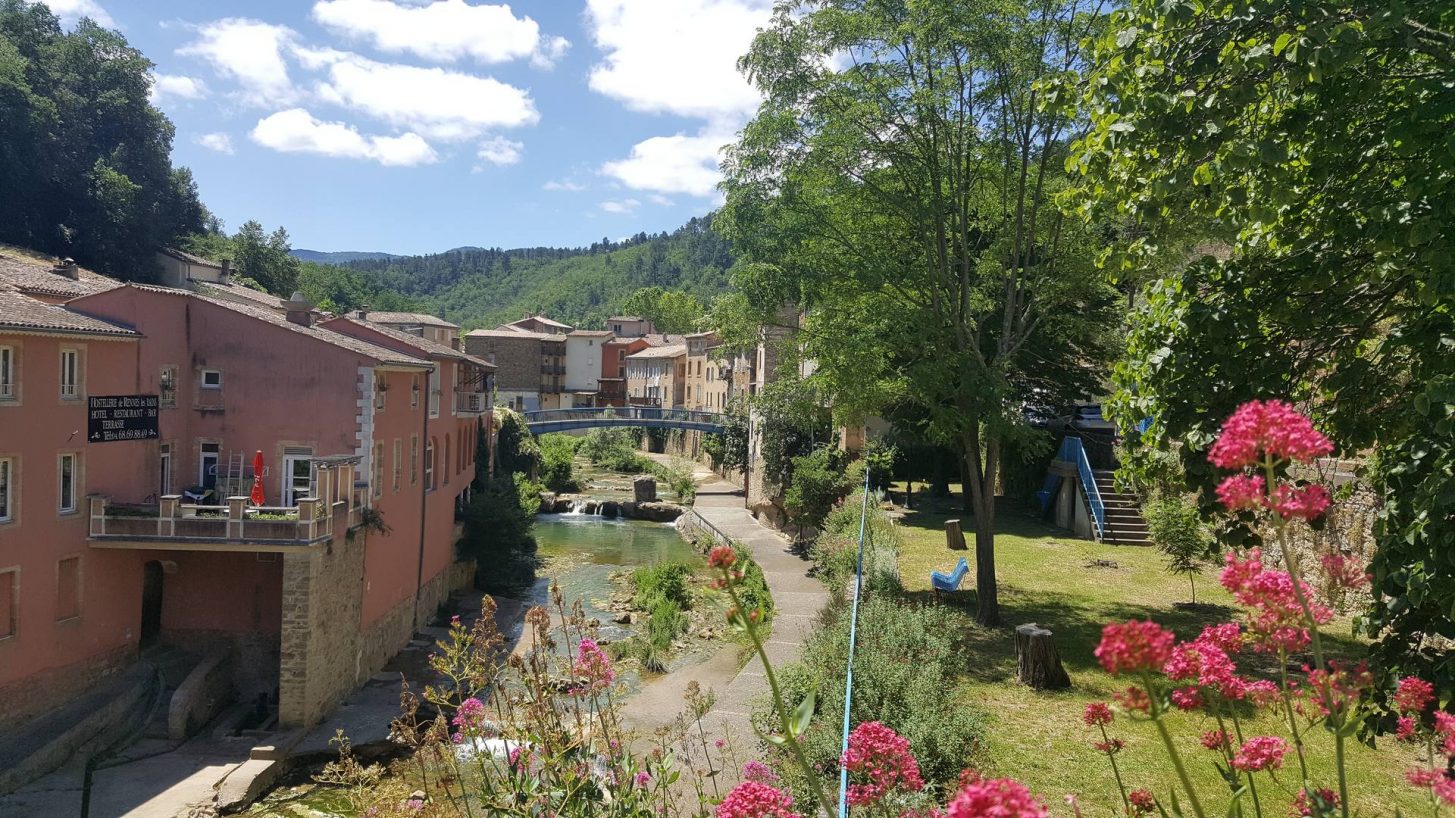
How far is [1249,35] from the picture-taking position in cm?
681

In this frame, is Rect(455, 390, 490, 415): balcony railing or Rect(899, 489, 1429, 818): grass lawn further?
Rect(455, 390, 490, 415): balcony railing

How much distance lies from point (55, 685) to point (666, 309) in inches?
4423

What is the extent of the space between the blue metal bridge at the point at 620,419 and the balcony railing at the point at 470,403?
1853 cm

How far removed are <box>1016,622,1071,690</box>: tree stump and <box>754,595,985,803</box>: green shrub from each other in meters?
1.04

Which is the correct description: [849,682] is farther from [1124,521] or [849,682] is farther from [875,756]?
[1124,521]

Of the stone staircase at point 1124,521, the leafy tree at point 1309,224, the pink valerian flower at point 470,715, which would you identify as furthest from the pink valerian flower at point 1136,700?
the stone staircase at point 1124,521

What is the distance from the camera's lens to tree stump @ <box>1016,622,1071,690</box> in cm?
1403

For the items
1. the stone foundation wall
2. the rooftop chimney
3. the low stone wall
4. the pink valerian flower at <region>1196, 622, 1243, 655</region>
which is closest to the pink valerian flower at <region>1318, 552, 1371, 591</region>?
the pink valerian flower at <region>1196, 622, 1243, 655</region>

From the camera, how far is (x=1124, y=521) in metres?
27.8

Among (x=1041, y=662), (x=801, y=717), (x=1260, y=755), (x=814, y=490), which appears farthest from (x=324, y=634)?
(x=1260, y=755)

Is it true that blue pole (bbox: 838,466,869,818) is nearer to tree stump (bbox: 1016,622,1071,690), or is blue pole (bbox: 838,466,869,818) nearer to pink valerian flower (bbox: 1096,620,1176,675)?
pink valerian flower (bbox: 1096,620,1176,675)

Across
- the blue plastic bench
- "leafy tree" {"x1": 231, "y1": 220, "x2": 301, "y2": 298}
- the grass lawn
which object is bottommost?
the grass lawn

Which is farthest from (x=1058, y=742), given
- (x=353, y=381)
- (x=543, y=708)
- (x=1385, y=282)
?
(x=353, y=381)

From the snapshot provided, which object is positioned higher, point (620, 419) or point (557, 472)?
point (620, 419)
